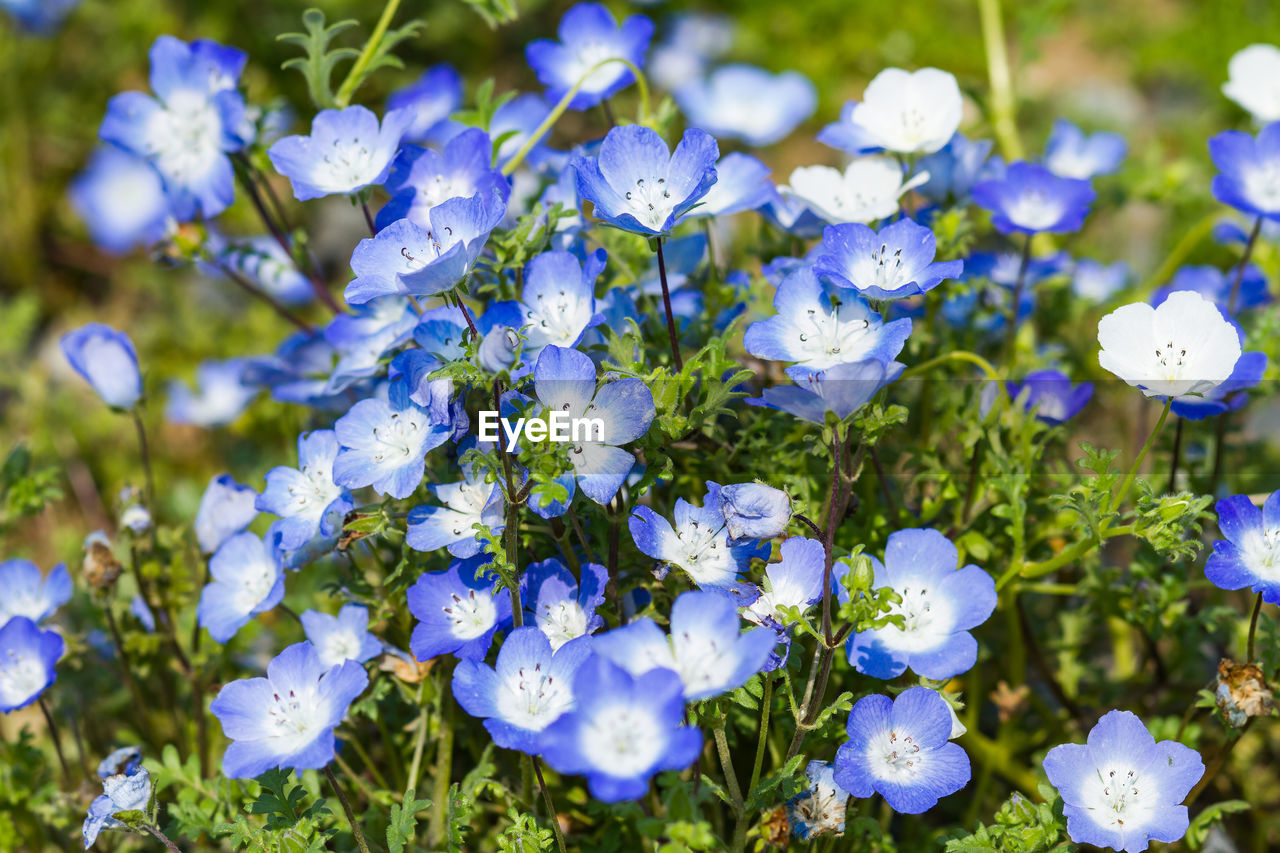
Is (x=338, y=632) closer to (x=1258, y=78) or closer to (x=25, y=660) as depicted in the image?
(x=25, y=660)

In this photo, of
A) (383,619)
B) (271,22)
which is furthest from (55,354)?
(383,619)

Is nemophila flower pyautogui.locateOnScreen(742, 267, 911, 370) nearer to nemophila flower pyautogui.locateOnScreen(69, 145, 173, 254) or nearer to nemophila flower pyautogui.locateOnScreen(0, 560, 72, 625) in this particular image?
nemophila flower pyautogui.locateOnScreen(0, 560, 72, 625)

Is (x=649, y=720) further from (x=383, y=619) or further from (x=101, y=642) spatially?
(x=101, y=642)

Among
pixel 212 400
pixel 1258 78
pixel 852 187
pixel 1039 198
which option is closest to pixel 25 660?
pixel 212 400

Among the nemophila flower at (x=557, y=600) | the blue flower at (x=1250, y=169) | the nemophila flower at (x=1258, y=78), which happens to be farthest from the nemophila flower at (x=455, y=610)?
the nemophila flower at (x=1258, y=78)

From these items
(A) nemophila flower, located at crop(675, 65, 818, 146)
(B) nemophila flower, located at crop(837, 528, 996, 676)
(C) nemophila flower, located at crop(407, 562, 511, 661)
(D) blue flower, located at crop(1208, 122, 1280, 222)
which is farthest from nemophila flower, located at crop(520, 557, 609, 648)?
(A) nemophila flower, located at crop(675, 65, 818, 146)

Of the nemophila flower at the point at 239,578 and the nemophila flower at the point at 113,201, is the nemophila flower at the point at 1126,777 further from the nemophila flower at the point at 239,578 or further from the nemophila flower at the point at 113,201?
the nemophila flower at the point at 113,201
